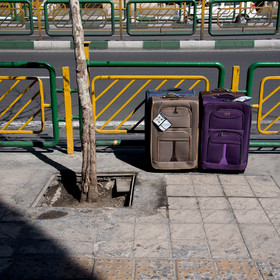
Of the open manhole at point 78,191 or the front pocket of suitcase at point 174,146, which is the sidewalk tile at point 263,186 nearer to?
the front pocket of suitcase at point 174,146

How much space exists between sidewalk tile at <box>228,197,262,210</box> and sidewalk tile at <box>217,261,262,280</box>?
910 mm

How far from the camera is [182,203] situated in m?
4.01

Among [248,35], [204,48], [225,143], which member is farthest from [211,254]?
[248,35]

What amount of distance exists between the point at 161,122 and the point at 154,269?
6.07 feet

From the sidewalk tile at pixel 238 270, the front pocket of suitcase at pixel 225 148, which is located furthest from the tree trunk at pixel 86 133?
the sidewalk tile at pixel 238 270

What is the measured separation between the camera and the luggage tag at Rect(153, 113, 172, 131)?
4457 millimetres

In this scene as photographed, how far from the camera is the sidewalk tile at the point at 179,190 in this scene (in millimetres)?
4205

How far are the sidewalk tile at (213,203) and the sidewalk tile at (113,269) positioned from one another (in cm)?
114

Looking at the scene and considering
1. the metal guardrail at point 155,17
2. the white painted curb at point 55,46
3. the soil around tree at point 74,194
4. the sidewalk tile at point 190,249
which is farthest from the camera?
the metal guardrail at point 155,17

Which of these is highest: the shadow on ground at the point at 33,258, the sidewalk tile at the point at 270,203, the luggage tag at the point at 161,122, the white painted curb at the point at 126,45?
the luggage tag at the point at 161,122

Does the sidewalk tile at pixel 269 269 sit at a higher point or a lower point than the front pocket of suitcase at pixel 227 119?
lower

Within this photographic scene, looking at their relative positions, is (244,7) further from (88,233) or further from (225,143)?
(88,233)

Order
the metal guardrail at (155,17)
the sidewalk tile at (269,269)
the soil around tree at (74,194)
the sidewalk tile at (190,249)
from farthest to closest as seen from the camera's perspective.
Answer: the metal guardrail at (155,17) < the soil around tree at (74,194) < the sidewalk tile at (190,249) < the sidewalk tile at (269,269)

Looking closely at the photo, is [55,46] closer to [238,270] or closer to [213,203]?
[213,203]
